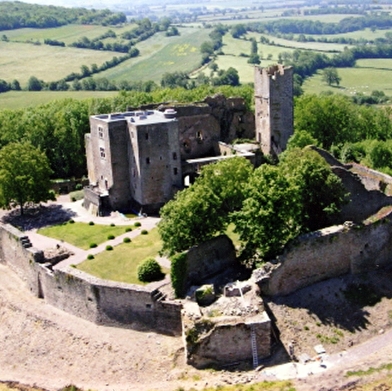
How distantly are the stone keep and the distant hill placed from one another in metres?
119

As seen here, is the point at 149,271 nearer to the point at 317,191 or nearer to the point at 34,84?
the point at 317,191

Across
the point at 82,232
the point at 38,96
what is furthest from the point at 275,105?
the point at 38,96

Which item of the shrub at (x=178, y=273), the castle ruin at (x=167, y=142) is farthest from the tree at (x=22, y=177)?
the shrub at (x=178, y=273)

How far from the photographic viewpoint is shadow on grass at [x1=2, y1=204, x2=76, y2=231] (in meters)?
60.1

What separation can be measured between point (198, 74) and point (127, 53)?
24.6m

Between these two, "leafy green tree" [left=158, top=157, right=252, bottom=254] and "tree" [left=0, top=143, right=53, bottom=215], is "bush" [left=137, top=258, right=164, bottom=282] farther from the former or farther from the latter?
"tree" [left=0, top=143, right=53, bottom=215]

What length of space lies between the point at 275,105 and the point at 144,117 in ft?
49.4

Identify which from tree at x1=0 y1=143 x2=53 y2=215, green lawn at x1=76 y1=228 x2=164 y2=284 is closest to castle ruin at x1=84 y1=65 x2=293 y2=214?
tree at x1=0 y1=143 x2=53 y2=215

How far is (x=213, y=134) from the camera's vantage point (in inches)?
2879

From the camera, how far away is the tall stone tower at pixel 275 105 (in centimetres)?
6862

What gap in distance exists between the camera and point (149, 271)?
1812 inches

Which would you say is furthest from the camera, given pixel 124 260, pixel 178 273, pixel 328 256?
pixel 124 260

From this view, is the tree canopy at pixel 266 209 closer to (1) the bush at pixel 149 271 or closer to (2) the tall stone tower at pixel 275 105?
(1) the bush at pixel 149 271

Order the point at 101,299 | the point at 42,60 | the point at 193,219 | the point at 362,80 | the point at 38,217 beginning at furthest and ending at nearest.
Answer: the point at 362,80, the point at 42,60, the point at 38,217, the point at 193,219, the point at 101,299
